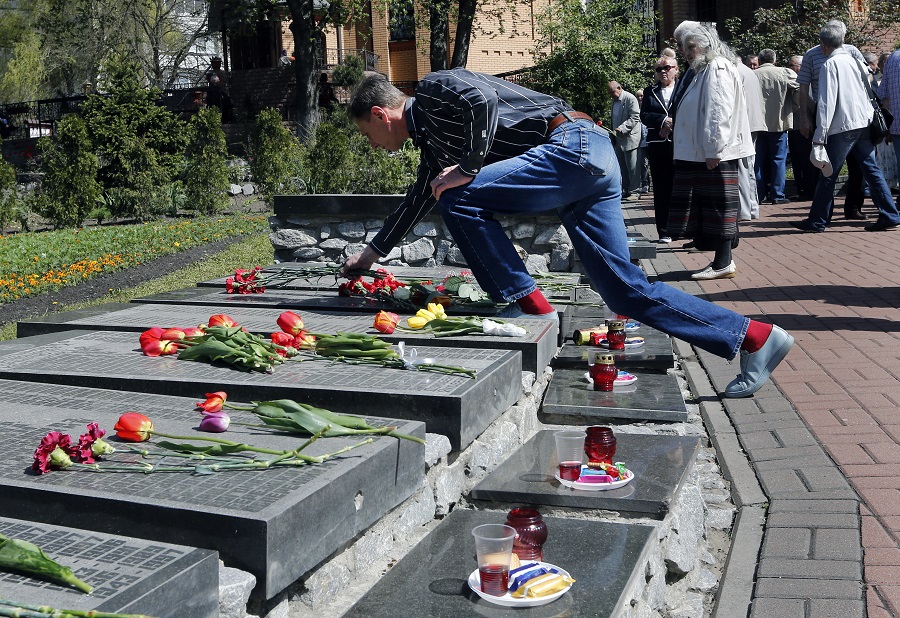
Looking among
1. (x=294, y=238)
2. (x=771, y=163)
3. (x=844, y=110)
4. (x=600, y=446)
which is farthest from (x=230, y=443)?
(x=771, y=163)

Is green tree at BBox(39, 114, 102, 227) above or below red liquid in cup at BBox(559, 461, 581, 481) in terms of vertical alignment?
above

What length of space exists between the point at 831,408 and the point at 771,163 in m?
10.6

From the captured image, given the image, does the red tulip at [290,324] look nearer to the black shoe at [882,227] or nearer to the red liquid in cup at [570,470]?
the red liquid in cup at [570,470]

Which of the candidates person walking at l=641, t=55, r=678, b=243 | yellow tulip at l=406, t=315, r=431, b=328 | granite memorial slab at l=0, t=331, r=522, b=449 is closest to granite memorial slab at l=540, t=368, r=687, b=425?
granite memorial slab at l=0, t=331, r=522, b=449

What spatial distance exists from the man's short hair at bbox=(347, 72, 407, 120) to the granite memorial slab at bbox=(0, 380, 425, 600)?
2005 mm

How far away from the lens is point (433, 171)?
4988 millimetres

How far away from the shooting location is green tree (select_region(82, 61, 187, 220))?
16.6 metres

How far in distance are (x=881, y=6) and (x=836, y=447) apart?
782 inches

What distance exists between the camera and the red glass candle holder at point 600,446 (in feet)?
10.5

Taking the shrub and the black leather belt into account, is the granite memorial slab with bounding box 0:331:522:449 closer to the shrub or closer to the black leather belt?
the black leather belt

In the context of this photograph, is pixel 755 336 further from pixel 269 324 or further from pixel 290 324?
pixel 269 324

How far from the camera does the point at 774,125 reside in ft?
44.2

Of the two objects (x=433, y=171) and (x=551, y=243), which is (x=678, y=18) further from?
(x=433, y=171)

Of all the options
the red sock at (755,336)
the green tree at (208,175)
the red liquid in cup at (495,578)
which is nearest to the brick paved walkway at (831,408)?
the red sock at (755,336)
